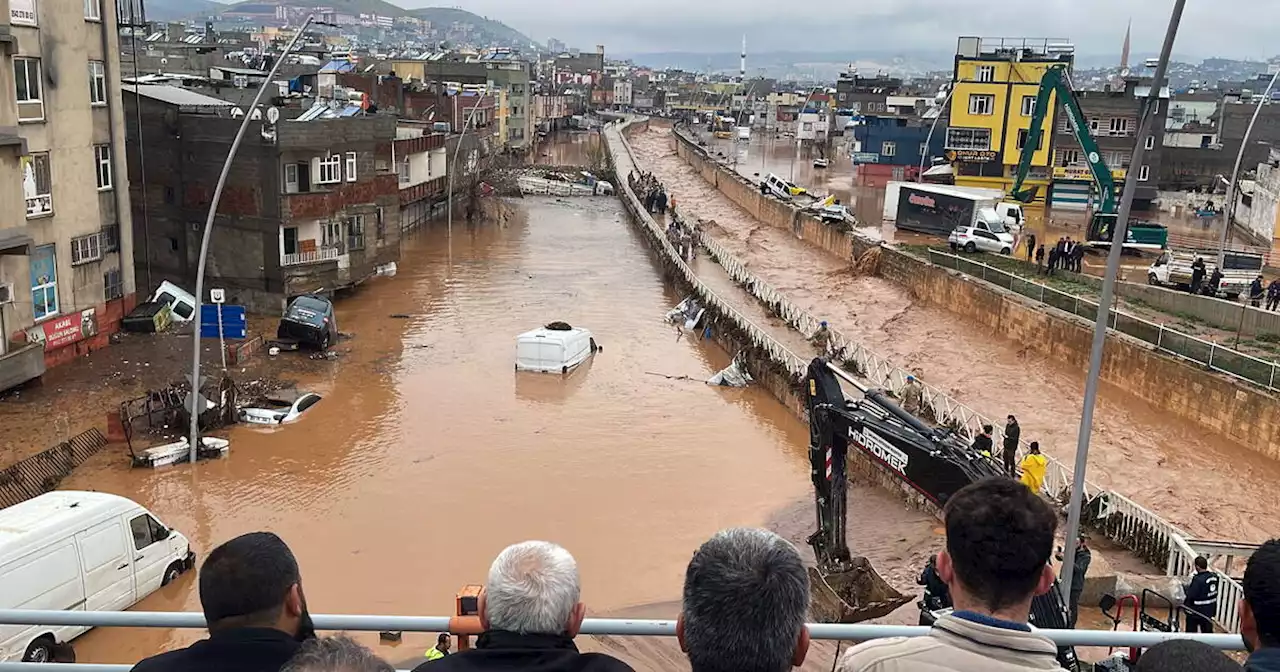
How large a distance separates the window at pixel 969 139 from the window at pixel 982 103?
101 centimetres

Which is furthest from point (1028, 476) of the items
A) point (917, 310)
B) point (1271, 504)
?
point (917, 310)

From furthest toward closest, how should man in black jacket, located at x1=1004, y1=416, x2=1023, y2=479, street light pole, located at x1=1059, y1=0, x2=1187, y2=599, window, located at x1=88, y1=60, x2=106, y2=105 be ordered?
window, located at x1=88, y1=60, x2=106, y2=105 → man in black jacket, located at x1=1004, y1=416, x2=1023, y2=479 → street light pole, located at x1=1059, y1=0, x2=1187, y2=599

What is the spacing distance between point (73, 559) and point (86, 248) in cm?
1529

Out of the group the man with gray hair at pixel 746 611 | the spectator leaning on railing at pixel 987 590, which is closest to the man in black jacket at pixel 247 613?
the man with gray hair at pixel 746 611

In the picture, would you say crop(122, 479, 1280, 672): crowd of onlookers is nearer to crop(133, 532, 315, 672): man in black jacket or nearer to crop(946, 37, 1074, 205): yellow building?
crop(133, 532, 315, 672): man in black jacket

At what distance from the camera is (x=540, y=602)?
3033 millimetres

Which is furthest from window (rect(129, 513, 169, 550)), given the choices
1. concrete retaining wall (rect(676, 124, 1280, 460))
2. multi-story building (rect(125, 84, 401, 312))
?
concrete retaining wall (rect(676, 124, 1280, 460))

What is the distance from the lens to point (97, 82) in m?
24.7

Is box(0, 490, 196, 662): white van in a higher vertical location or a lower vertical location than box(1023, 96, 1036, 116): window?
lower

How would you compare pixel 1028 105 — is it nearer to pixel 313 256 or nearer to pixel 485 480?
pixel 313 256

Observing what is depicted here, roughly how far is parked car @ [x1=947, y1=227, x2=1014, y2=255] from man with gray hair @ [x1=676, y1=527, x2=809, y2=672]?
1495 inches

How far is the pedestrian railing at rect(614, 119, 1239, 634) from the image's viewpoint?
12.8 m

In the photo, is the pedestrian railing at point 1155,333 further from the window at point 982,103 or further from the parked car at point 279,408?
the window at point 982,103

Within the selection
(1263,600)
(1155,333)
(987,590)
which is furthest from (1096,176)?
(987,590)
